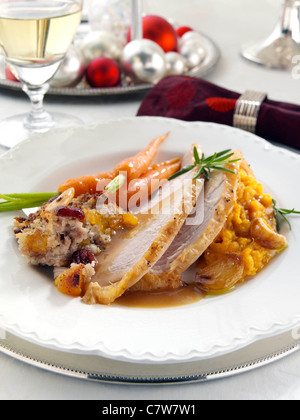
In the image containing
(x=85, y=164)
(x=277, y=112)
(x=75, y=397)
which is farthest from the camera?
(x=277, y=112)

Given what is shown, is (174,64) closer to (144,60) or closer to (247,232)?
(144,60)

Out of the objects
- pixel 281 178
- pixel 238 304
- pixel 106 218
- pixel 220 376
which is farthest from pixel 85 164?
pixel 220 376

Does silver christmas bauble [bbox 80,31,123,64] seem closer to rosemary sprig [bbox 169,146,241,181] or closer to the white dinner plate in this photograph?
the white dinner plate

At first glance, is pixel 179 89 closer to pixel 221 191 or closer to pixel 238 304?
pixel 221 191

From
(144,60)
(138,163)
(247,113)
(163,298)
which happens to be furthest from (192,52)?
(163,298)

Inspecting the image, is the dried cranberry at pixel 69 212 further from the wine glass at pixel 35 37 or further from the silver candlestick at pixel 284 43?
the silver candlestick at pixel 284 43

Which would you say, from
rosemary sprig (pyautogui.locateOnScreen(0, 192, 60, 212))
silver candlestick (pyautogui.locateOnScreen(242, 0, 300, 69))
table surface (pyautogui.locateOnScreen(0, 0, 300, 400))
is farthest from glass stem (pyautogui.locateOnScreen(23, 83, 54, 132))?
silver candlestick (pyautogui.locateOnScreen(242, 0, 300, 69))
